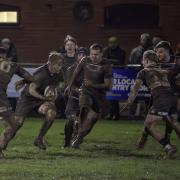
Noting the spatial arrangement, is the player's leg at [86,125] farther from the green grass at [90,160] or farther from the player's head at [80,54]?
the player's head at [80,54]

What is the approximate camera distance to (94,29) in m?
25.8

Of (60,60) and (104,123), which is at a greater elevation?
(60,60)

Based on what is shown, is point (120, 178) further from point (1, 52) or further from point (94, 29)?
point (94, 29)

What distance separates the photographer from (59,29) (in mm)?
26109

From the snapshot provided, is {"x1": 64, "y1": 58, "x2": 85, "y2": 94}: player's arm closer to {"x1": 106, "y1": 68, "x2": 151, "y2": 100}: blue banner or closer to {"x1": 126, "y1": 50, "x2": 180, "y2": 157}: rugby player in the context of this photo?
{"x1": 126, "y1": 50, "x2": 180, "y2": 157}: rugby player

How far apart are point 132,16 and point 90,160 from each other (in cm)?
1331

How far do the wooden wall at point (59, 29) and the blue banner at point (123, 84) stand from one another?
15.0 ft

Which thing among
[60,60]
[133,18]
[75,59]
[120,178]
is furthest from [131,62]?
[120,178]

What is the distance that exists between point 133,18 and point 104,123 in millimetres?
6443

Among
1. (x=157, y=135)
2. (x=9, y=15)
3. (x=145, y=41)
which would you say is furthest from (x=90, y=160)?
Answer: (x=9, y=15)

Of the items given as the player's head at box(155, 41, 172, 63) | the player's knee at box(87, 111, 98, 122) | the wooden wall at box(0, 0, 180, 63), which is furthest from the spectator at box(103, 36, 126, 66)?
the player's head at box(155, 41, 172, 63)

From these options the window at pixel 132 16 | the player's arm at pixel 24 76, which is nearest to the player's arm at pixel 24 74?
the player's arm at pixel 24 76

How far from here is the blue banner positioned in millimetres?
20719

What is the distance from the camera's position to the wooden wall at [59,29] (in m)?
25.3
